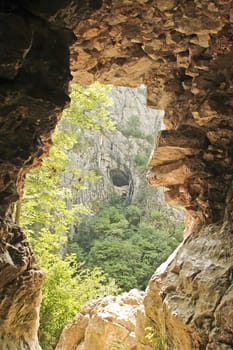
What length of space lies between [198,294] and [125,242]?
17394mm

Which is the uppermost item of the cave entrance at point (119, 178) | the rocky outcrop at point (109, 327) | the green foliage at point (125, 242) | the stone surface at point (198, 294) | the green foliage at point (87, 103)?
the green foliage at point (87, 103)

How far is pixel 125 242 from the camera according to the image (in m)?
23.1

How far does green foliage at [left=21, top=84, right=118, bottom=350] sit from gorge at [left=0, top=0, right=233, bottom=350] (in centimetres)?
203

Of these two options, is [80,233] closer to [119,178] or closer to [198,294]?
[119,178]

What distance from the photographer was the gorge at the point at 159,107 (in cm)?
470

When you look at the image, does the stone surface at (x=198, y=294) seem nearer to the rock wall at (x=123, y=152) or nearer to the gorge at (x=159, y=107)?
the gorge at (x=159, y=107)

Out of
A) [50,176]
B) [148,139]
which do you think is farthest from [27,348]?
[148,139]

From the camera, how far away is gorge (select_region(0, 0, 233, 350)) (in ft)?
15.4

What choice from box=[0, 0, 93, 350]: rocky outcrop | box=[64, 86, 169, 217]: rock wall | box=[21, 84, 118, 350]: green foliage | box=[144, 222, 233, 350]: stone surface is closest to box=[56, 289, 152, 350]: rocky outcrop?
box=[21, 84, 118, 350]: green foliage

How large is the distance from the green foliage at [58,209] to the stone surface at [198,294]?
3687 millimetres

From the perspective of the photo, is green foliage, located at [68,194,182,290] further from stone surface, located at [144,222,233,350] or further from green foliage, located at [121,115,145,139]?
stone surface, located at [144,222,233,350]

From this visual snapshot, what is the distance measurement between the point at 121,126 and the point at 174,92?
2530 cm

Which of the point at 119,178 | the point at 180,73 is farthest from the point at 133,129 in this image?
the point at 180,73

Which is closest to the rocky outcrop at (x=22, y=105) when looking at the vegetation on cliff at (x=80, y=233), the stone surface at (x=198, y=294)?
the stone surface at (x=198, y=294)
